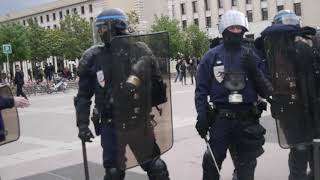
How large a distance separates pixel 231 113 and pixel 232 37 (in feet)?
2.05

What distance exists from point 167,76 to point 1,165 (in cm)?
435

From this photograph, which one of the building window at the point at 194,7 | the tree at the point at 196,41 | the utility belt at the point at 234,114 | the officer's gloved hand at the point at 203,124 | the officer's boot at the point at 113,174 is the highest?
the building window at the point at 194,7

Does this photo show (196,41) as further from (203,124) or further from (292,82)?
(203,124)

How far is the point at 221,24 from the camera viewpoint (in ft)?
14.8

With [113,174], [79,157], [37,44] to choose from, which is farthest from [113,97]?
[37,44]

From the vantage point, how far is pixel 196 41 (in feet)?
196

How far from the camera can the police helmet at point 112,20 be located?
14.1ft

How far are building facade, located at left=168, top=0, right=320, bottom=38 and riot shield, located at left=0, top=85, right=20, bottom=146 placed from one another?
178 ft

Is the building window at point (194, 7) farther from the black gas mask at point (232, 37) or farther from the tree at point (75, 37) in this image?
the black gas mask at point (232, 37)

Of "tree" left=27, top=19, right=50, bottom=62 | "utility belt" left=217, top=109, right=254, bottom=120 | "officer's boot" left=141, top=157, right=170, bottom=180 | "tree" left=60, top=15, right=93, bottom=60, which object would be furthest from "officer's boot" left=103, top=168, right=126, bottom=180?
"tree" left=60, top=15, right=93, bottom=60

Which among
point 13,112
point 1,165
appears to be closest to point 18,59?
point 1,165

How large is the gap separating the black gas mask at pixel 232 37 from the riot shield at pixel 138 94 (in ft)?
1.64

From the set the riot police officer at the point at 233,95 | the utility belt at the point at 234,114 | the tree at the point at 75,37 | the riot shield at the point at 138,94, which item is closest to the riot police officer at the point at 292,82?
Answer: the riot police officer at the point at 233,95

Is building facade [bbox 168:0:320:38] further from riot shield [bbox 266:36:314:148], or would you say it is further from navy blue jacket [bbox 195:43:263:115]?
navy blue jacket [bbox 195:43:263:115]
